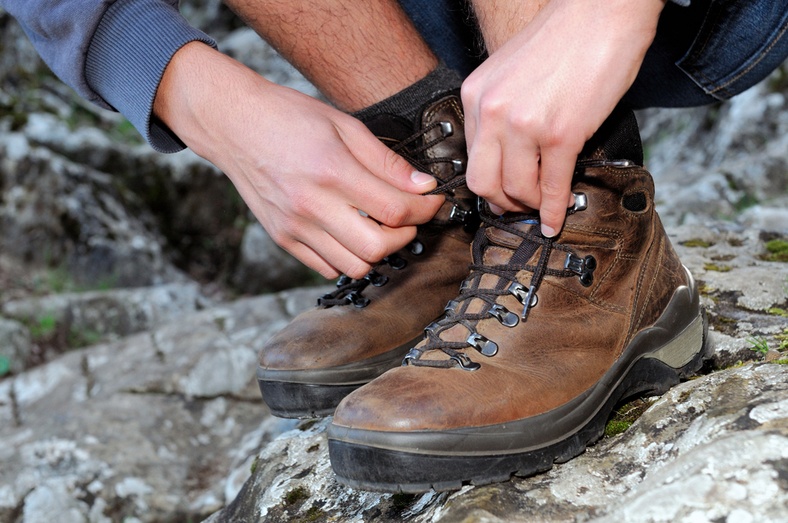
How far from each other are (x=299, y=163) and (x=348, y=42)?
0.63 m

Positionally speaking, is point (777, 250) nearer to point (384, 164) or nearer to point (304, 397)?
point (384, 164)

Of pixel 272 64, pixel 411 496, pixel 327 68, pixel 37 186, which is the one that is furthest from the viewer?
pixel 272 64

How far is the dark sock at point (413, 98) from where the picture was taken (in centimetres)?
197

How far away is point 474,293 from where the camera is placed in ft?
5.32

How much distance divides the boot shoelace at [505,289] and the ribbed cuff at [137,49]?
2.80ft

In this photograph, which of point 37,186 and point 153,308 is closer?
point 153,308

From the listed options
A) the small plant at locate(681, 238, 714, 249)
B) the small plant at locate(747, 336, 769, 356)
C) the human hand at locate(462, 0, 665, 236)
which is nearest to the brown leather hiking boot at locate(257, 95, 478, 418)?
the human hand at locate(462, 0, 665, 236)

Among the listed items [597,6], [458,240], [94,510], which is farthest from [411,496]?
[94,510]

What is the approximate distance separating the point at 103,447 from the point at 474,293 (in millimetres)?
2185

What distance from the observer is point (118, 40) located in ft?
5.45

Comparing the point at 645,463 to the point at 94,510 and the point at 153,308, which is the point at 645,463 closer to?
the point at 94,510

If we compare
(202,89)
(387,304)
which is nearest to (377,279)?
(387,304)

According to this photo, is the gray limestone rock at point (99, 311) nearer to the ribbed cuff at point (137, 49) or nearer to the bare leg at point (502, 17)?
the ribbed cuff at point (137, 49)

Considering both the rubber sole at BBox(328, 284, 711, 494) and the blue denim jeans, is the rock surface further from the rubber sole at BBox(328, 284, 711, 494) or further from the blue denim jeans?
the blue denim jeans
